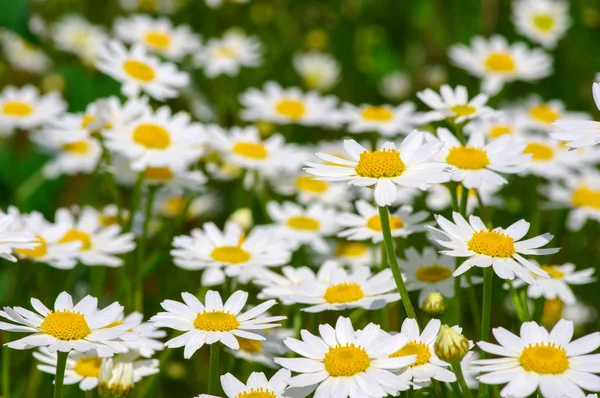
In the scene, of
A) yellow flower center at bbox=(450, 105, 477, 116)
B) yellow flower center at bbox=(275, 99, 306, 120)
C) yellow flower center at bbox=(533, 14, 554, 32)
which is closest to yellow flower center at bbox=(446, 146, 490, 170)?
yellow flower center at bbox=(450, 105, 477, 116)

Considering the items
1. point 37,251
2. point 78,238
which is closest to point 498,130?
point 78,238

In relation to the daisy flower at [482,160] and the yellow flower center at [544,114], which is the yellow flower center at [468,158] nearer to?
the daisy flower at [482,160]

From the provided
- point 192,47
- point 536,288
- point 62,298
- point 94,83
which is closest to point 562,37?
point 192,47

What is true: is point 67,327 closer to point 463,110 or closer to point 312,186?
point 463,110

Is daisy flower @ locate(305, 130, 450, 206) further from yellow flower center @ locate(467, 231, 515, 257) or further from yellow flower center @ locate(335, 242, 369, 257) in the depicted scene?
yellow flower center @ locate(335, 242, 369, 257)

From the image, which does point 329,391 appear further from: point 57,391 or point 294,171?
point 294,171
